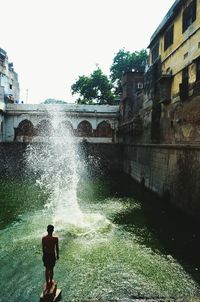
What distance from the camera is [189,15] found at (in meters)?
15.6

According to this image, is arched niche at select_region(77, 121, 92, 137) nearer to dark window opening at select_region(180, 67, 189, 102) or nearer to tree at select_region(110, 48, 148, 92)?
tree at select_region(110, 48, 148, 92)

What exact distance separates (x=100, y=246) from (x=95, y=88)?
3930 centimetres

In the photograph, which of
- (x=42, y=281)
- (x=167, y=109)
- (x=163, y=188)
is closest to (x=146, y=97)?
(x=167, y=109)

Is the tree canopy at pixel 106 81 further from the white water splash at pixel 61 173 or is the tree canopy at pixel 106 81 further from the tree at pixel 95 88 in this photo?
the white water splash at pixel 61 173

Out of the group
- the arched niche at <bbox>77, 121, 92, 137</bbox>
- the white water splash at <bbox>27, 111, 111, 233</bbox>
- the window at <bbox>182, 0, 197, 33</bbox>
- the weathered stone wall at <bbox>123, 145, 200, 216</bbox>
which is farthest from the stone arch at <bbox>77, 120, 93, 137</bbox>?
the window at <bbox>182, 0, 197, 33</bbox>

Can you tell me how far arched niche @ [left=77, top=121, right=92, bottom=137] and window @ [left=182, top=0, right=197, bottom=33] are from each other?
2380 centimetres

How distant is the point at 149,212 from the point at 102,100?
34770 mm

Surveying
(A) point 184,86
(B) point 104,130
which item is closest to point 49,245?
(A) point 184,86

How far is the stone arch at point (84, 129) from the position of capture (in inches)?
1534

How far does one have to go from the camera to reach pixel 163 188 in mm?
17203

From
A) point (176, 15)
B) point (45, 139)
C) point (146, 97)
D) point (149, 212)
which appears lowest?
point (149, 212)

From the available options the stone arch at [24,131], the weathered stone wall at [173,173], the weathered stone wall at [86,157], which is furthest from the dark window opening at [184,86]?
the stone arch at [24,131]

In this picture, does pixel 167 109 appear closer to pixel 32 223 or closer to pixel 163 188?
pixel 163 188

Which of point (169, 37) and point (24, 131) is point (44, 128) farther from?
point (169, 37)
